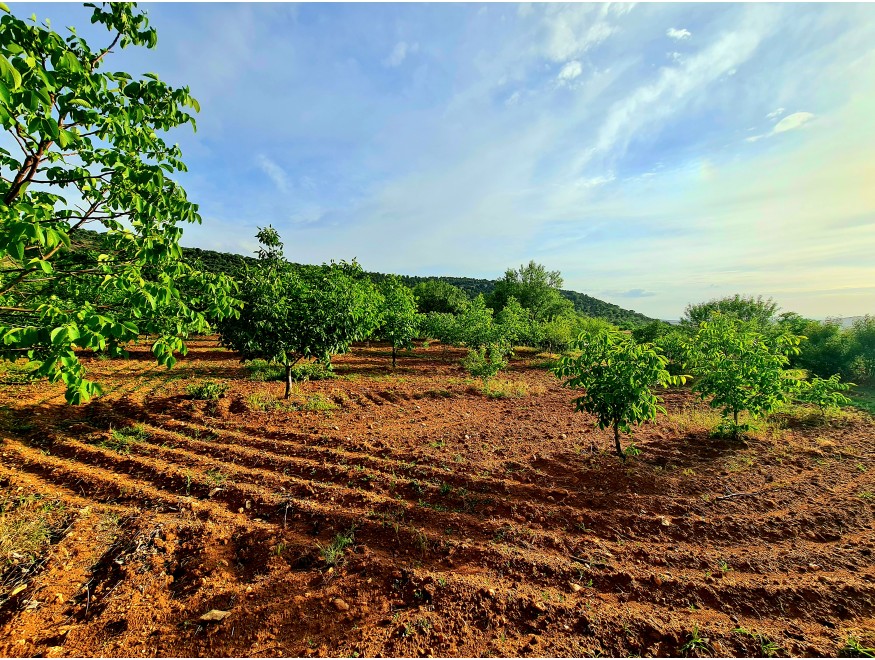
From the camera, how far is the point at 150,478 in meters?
5.29

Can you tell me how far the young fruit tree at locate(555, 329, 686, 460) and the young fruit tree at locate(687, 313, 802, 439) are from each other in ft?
8.62

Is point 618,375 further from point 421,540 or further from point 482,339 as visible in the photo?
point 482,339

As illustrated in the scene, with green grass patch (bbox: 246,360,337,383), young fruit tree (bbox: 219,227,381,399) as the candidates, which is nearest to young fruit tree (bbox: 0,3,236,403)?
young fruit tree (bbox: 219,227,381,399)

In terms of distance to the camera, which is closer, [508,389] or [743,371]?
[743,371]

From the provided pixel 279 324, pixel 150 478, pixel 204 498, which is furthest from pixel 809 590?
pixel 279 324

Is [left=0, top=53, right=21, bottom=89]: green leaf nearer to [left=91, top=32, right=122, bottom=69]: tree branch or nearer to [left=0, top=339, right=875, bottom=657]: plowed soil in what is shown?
[left=91, top=32, right=122, bottom=69]: tree branch

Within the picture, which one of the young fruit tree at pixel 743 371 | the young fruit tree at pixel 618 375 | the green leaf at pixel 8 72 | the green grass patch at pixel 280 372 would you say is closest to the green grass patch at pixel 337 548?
the young fruit tree at pixel 618 375

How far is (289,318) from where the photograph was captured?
371 inches

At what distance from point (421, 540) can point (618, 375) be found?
435 centimetres

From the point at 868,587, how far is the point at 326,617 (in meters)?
5.91

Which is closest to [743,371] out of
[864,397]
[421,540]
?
[421,540]

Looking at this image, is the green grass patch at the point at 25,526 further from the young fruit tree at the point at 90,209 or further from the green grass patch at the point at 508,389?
the green grass patch at the point at 508,389

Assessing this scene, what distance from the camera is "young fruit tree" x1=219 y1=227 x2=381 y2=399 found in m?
9.07

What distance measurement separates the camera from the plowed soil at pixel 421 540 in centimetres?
304
